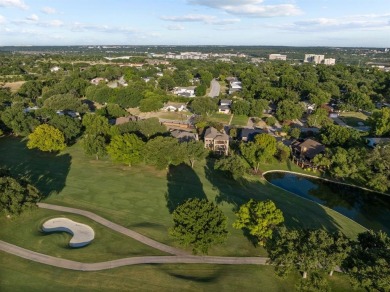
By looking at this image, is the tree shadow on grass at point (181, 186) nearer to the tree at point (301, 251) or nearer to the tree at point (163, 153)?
the tree at point (163, 153)

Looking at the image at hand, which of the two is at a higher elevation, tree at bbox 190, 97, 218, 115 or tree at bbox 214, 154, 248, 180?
tree at bbox 190, 97, 218, 115

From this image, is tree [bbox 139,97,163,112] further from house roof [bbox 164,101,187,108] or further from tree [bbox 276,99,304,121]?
tree [bbox 276,99,304,121]

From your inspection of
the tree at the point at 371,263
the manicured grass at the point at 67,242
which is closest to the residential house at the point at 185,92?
the manicured grass at the point at 67,242

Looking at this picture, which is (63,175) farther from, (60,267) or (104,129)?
(60,267)

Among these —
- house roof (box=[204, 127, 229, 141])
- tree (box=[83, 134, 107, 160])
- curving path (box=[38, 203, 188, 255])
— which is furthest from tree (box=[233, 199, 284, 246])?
tree (box=[83, 134, 107, 160])

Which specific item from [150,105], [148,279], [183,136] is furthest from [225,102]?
[148,279]
